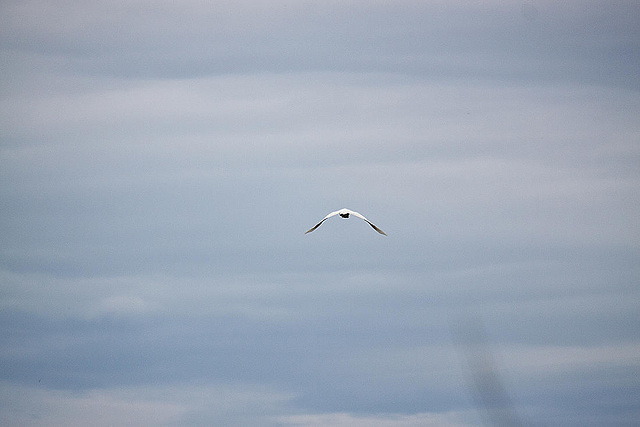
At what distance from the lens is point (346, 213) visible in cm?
9819
